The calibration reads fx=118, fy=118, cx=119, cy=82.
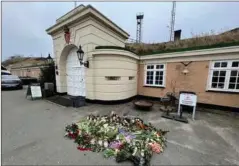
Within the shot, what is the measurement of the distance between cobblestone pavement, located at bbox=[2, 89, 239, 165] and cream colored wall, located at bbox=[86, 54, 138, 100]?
218 centimetres

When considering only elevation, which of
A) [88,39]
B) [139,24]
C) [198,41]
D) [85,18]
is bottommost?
[88,39]

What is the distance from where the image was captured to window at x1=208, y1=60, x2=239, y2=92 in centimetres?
540

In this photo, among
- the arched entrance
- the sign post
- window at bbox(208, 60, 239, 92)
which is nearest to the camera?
the sign post

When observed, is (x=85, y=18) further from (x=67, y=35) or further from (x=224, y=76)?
(x=224, y=76)

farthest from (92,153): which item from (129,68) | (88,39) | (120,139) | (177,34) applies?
(177,34)

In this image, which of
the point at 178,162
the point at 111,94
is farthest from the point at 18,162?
the point at 111,94

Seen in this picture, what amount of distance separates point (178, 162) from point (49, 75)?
10689 mm

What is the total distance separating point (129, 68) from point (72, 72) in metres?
4.00

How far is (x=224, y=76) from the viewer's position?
Result: 18.3ft

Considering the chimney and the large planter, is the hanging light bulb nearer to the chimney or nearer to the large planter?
the chimney

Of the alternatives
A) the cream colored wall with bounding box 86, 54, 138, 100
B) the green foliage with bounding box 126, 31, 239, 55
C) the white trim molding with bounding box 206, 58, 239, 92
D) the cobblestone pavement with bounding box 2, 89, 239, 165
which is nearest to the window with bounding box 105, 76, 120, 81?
the cream colored wall with bounding box 86, 54, 138, 100

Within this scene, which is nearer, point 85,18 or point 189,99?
point 189,99

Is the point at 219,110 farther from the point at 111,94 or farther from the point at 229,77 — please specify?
the point at 111,94

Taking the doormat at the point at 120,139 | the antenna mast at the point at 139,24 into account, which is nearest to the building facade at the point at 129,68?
the doormat at the point at 120,139
